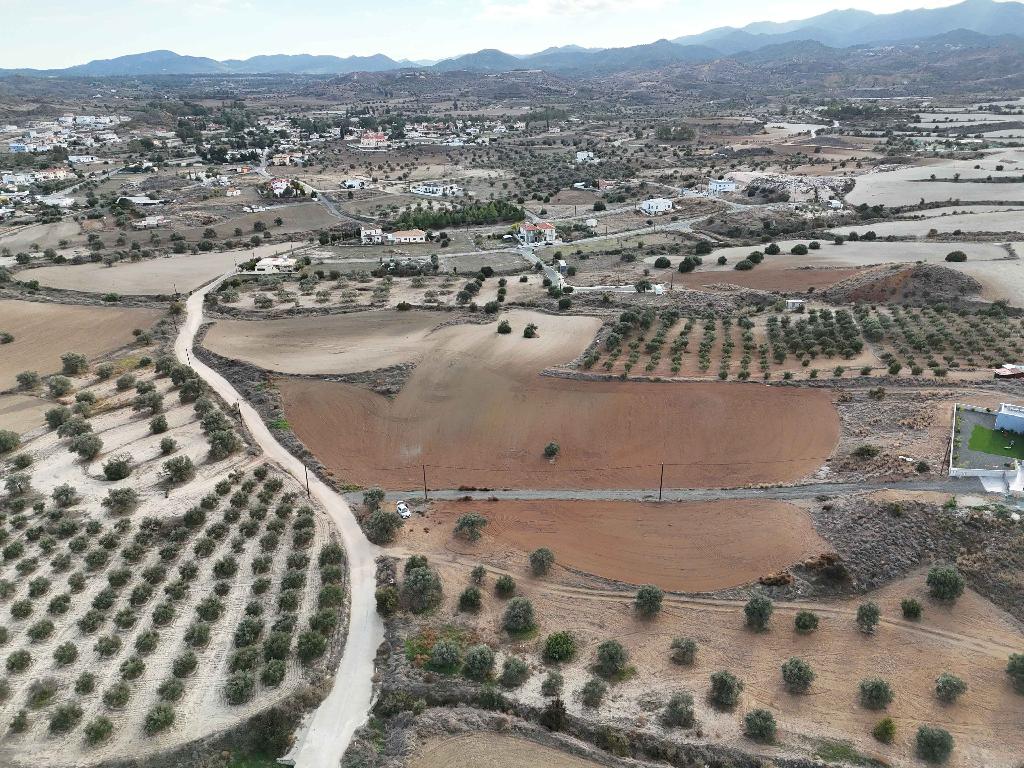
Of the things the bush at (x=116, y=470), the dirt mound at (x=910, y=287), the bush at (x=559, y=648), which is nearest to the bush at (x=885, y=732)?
the bush at (x=559, y=648)

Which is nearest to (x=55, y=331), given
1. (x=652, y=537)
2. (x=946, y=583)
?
(x=652, y=537)

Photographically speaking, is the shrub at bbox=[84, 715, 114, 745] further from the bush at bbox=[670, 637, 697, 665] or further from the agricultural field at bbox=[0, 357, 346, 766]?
the bush at bbox=[670, 637, 697, 665]

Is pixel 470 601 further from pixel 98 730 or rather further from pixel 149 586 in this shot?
pixel 149 586

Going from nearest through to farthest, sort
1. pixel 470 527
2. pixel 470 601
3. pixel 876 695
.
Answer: pixel 876 695 → pixel 470 601 → pixel 470 527

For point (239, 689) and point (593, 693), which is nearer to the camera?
point (593, 693)

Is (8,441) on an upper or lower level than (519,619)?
upper

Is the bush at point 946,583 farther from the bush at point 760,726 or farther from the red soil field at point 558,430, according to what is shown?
the bush at point 760,726
